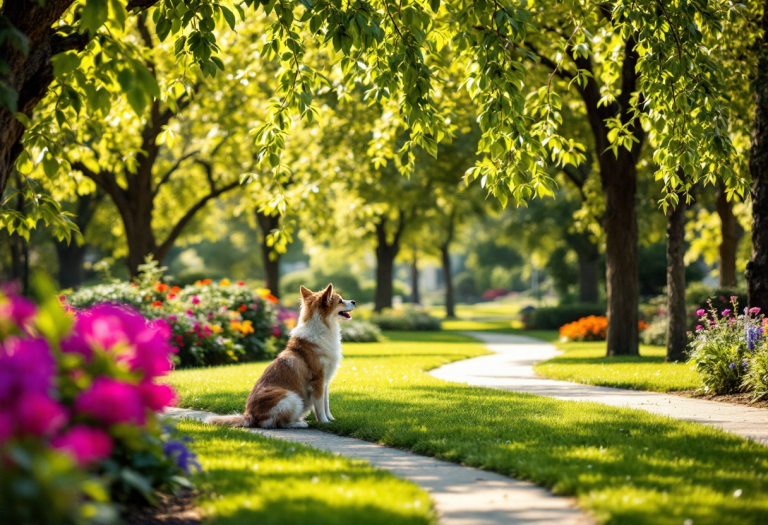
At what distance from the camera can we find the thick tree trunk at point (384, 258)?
3081 centimetres

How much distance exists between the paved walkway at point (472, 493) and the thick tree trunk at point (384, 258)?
958 inches

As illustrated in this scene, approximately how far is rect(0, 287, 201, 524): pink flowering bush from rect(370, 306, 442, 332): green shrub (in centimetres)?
2467

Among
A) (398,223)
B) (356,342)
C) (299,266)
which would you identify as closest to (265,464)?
(356,342)

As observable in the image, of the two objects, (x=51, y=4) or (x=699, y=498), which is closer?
(x=699, y=498)

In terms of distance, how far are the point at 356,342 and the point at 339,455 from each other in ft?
52.9

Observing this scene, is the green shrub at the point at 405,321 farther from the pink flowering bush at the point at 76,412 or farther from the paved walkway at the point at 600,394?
the pink flowering bush at the point at 76,412

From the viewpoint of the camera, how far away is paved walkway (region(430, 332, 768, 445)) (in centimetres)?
745

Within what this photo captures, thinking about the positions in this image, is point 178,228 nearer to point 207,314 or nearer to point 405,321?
point 207,314

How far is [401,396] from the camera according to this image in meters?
9.30

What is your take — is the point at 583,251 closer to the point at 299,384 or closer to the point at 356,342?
the point at 356,342

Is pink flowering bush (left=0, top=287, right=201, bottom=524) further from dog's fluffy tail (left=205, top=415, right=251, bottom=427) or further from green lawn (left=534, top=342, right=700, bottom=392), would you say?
green lawn (left=534, top=342, right=700, bottom=392)

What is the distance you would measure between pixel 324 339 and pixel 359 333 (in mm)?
14300

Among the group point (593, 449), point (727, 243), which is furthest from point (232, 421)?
point (727, 243)

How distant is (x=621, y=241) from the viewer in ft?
46.4
